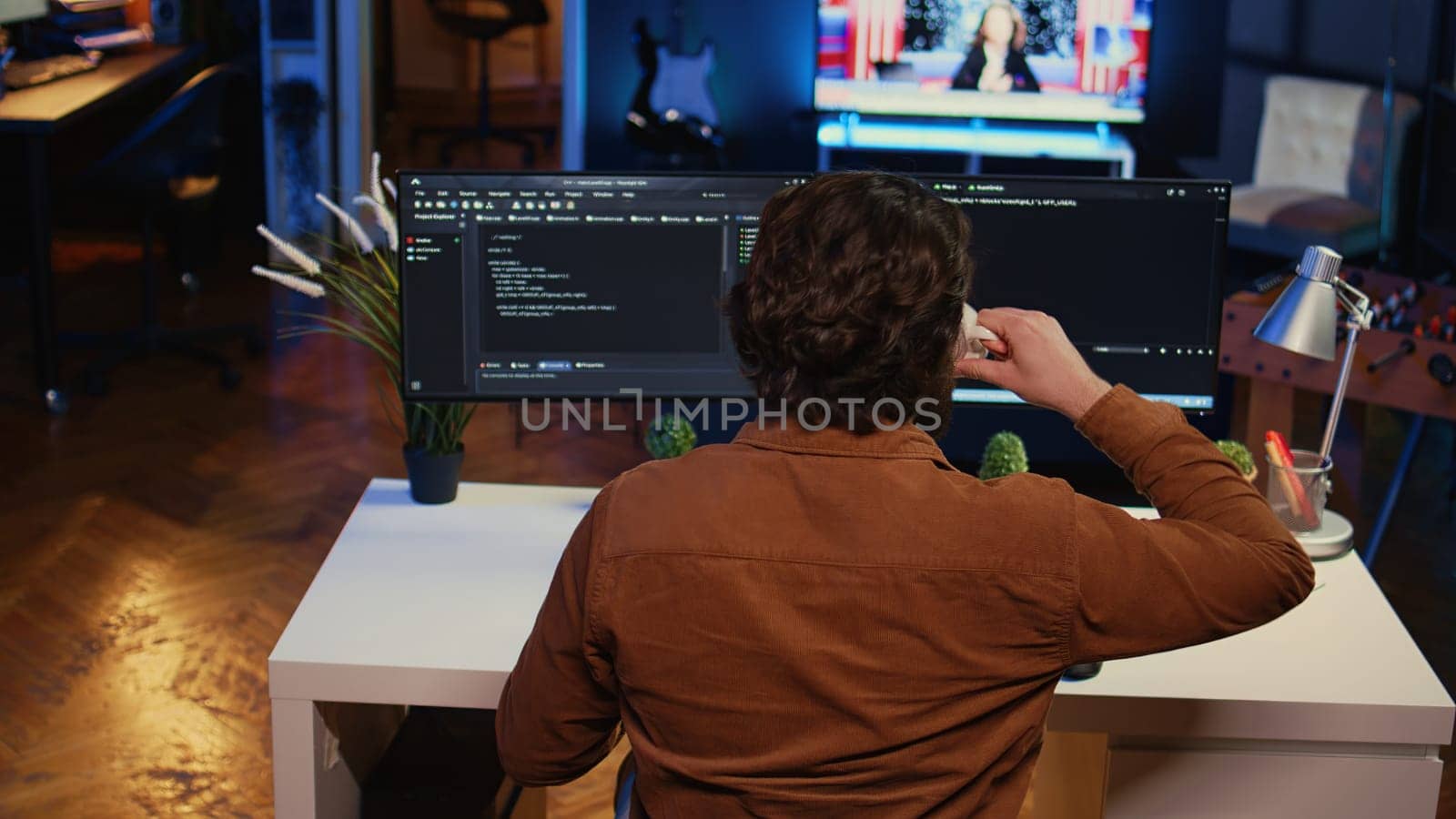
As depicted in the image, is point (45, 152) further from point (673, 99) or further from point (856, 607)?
point (856, 607)

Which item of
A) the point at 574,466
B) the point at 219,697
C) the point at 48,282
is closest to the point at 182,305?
the point at 48,282

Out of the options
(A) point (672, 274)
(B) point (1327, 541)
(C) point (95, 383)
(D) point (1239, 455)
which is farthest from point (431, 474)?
(C) point (95, 383)

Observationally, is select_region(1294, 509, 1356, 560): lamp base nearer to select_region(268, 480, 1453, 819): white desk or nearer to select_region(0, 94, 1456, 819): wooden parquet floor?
select_region(268, 480, 1453, 819): white desk

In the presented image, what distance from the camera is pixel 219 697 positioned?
322cm

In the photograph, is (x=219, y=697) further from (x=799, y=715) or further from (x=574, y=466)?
(x=799, y=715)

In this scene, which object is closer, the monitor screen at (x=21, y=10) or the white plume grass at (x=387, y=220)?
the white plume grass at (x=387, y=220)

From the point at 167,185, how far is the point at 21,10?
0.91m

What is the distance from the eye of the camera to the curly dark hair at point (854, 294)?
1301 millimetres

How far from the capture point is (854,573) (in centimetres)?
130

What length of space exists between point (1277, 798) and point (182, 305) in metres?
4.98

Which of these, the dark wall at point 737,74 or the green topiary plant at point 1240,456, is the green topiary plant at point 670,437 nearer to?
the green topiary plant at point 1240,456

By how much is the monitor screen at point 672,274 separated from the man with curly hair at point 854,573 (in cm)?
86

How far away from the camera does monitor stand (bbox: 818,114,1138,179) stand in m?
6.32

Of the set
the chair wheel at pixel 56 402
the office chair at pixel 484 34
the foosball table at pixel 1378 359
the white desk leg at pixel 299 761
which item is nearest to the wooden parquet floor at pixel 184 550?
the chair wheel at pixel 56 402
